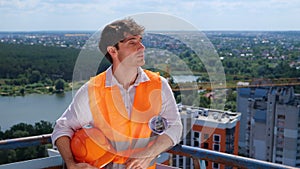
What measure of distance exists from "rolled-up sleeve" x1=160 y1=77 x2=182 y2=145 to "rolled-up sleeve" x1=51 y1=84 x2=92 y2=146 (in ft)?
0.81

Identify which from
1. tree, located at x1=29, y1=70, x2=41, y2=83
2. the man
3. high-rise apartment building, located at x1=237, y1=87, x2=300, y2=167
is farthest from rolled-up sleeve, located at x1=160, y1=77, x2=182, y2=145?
high-rise apartment building, located at x1=237, y1=87, x2=300, y2=167

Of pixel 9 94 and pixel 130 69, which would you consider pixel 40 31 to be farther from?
pixel 130 69

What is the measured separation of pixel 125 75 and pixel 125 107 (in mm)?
104

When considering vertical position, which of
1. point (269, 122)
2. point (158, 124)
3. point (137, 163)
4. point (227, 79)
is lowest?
point (269, 122)

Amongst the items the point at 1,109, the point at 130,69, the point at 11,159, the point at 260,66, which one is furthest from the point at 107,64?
the point at 260,66

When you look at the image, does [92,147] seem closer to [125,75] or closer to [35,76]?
[125,75]

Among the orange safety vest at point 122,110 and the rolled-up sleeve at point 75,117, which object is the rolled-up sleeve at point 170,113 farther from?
the rolled-up sleeve at point 75,117

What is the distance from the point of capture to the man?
1.23 metres

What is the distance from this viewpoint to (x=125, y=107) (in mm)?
Result: 1256

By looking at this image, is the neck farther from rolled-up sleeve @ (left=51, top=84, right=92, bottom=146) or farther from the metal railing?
the metal railing

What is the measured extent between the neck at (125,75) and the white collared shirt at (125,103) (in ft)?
0.04

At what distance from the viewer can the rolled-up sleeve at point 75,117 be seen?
1.27 metres

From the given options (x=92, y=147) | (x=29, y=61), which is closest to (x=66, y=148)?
(x=92, y=147)

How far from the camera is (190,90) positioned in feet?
4.42
